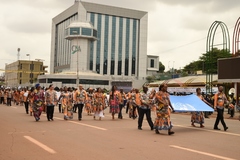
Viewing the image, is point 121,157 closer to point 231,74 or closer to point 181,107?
point 181,107

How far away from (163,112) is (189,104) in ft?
8.60

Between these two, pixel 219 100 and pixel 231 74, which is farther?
pixel 231 74

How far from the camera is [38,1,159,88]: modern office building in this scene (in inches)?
4181

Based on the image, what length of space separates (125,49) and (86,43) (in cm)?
1695

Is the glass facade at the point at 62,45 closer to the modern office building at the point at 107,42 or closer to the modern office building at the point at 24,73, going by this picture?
the modern office building at the point at 107,42

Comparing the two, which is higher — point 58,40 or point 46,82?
point 58,40

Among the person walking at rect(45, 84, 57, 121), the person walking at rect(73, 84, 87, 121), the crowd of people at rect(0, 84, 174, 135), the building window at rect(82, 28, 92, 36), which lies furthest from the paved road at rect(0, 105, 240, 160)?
the building window at rect(82, 28, 92, 36)

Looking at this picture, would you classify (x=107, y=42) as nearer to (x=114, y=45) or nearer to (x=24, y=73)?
(x=114, y=45)

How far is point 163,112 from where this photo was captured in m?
11.5

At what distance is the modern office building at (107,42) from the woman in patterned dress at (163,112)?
87.7 m

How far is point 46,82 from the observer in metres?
94.1

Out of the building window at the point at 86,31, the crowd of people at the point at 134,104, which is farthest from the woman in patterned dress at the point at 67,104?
the building window at the point at 86,31

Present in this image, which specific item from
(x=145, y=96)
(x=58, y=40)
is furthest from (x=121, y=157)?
(x=58, y=40)

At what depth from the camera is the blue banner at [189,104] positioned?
13420 millimetres
